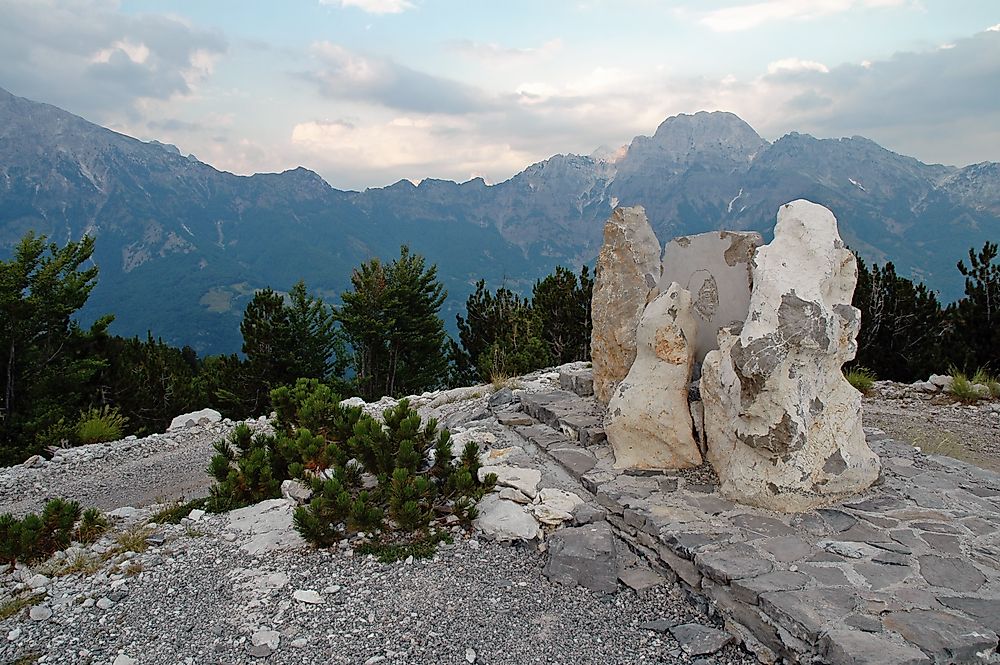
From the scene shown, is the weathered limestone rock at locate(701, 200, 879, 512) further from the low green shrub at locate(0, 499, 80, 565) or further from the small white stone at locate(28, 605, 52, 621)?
the low green shrub at locate(0, 499, 80, 565)

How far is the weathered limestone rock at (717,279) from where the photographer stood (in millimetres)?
6719

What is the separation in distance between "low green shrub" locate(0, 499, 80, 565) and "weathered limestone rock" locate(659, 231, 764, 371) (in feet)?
20.6

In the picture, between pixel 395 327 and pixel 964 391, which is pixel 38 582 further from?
pixel 395 327

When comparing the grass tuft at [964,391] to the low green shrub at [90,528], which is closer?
the low green shrub at [90,528]

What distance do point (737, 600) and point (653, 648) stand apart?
0.62m

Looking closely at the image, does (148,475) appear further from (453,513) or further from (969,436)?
(969,436)

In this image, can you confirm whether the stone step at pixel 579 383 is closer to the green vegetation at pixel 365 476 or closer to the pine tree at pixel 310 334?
the green vegetation at pixel 365 476

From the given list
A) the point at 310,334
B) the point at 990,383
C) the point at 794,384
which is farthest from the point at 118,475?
the point at 990,383

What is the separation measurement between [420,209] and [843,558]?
16043cm

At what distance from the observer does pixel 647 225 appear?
27.1ft

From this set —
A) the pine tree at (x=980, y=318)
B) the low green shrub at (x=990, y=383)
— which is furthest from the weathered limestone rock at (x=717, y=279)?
the pine tree at (x=980, y=318)

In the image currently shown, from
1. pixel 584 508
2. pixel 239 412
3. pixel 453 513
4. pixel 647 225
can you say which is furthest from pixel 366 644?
pixel 239 412

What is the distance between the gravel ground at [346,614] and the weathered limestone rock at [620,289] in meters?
3.42

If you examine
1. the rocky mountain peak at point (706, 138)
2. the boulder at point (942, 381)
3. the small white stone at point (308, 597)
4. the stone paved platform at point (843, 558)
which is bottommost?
the small white stone at point (308, 597)
